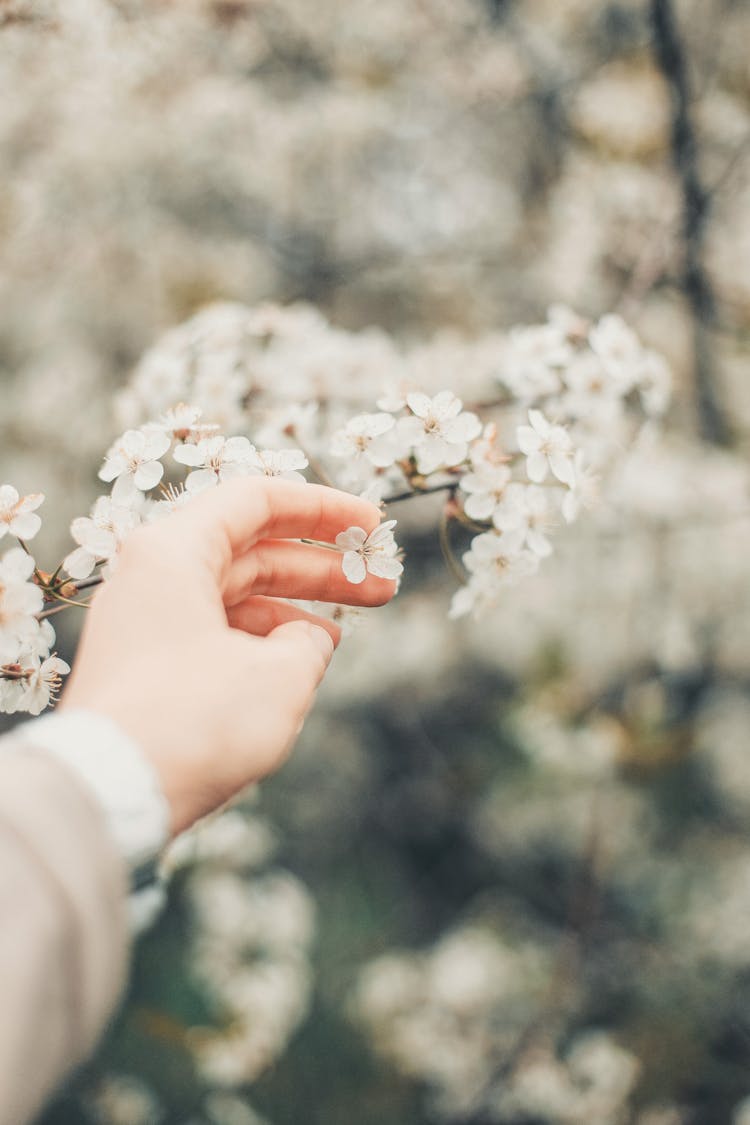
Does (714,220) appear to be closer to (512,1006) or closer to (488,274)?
(488,274)

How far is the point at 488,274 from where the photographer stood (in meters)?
4.03

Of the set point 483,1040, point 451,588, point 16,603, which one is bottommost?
point 483,1040

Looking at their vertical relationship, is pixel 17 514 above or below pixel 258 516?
→ below

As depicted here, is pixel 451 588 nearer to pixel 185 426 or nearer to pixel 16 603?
pixel 185 426

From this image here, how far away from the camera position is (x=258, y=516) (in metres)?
0.78

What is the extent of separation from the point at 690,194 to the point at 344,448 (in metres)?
2.22

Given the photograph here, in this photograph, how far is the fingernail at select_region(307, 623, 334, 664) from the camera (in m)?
0.78

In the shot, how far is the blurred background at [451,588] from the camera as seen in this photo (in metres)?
3.04

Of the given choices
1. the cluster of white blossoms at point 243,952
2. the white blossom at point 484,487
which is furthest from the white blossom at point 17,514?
the cluster of white blossoms at point 243,952

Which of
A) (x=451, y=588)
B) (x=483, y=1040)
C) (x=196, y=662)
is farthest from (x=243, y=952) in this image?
(x=196, y=662)

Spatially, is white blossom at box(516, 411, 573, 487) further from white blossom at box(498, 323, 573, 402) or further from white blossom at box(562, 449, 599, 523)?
white blossom at box(498, 323, 573, 402)

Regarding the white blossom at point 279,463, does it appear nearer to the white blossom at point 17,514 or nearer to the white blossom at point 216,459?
the white blossom at point 216,459

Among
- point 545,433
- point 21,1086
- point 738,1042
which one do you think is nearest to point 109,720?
point 21,1086

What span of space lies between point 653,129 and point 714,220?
55 centimetres
